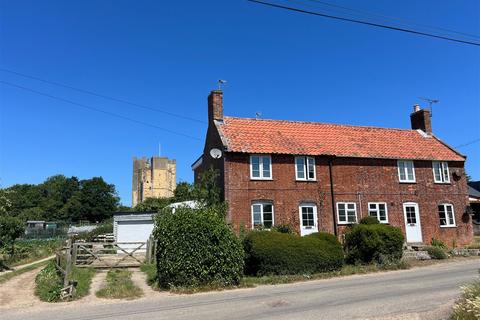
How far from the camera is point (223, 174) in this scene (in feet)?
84.6

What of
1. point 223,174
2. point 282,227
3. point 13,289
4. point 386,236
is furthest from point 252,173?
point 13,289

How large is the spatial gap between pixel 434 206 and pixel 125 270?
21159 mm

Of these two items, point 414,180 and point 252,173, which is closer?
point 252,173

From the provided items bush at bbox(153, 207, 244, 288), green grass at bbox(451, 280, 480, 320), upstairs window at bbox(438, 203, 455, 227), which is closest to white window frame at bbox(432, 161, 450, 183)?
upstairs window at bbox(438, 203, 455, 227)

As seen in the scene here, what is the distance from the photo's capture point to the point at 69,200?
343 feet

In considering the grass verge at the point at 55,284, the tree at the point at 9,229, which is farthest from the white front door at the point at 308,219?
the tree at the point at 9,229

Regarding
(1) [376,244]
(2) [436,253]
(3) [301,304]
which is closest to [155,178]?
(2) [436,253]

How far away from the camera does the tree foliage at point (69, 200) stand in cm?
10100

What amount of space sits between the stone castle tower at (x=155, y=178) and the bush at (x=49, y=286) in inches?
3095

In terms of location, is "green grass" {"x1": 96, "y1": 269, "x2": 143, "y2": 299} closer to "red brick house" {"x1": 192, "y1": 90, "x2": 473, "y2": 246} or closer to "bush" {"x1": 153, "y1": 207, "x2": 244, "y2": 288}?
"bush" {"x1": 153, "y1": 207, "x2": 244, "y2": 288}

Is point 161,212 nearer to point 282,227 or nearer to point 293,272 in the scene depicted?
Answer: point 293,272

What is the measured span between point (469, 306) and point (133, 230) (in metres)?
30.0

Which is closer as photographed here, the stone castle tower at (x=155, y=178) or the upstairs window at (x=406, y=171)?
the upstairs window at (x=406, y=171)

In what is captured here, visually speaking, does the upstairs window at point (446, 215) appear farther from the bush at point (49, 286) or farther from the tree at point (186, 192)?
the bush at point (49, 286)
